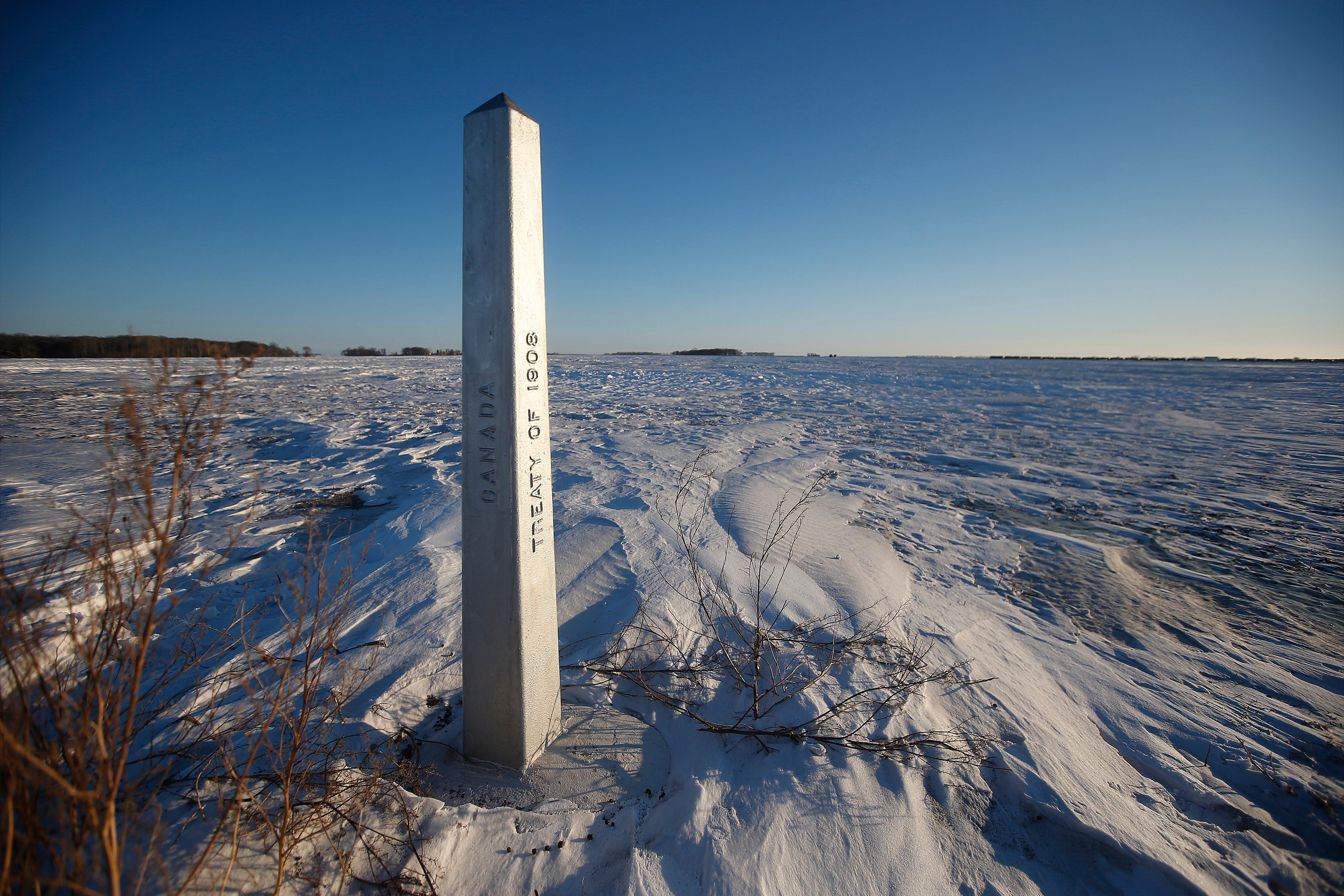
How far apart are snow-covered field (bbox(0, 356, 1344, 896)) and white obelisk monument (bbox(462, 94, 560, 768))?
414 mm

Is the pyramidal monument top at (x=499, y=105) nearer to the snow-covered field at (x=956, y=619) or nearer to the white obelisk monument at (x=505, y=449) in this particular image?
the white obelisk monument at (x=505, y=449)

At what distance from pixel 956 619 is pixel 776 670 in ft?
4.98

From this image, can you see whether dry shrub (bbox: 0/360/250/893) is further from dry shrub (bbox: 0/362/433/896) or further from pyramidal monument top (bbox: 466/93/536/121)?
pyramidal monument top (bbox: 466/93/536/121)

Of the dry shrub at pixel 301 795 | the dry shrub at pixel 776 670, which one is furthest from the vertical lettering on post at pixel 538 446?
the dry shrub at pixel 776 670

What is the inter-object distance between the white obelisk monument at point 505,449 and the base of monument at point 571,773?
0.25 ft

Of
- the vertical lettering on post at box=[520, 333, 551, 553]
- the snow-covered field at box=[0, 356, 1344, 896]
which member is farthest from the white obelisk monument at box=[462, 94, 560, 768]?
the snow-covered field at box=[0, 356, 1344, 896]

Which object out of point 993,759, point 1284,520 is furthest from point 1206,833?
point 1284,520

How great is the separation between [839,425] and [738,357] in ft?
135

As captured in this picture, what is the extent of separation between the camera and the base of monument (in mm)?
2135

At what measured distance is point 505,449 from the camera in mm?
2055

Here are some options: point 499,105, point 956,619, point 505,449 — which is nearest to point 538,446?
point 505,449

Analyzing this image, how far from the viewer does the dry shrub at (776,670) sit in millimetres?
2436

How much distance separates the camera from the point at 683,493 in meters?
5.55

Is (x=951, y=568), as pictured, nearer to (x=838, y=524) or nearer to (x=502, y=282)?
(x=838, y=524)
